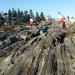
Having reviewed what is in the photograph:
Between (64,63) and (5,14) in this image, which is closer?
(64,63)

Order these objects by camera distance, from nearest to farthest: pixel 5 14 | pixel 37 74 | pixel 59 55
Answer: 1. pixel 37 74
2. pixel 59 55
3. pixel 5 14

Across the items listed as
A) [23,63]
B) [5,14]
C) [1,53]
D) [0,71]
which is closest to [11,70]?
[0,71]

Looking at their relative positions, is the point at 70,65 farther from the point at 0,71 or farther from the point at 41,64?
the point at 0,71

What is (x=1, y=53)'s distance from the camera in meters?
19.5

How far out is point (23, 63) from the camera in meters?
14.5

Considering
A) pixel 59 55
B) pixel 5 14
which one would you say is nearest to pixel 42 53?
pixel 59 55

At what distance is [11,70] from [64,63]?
3.21 meters

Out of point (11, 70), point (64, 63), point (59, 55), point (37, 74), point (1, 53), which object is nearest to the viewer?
point (37, 74)

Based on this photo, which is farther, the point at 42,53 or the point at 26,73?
the point at 42,53

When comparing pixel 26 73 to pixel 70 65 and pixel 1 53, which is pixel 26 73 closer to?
pixel 70 65

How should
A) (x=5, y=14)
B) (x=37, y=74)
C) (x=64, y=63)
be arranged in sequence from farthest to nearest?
1. (x=5, y=14)
2. (x=64, y=63)
3. (x=37, y=74)

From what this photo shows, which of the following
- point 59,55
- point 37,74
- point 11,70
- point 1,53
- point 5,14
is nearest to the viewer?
point 37,74

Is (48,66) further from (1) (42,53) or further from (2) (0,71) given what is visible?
(1) (42,53)

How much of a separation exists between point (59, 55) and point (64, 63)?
229 cm
